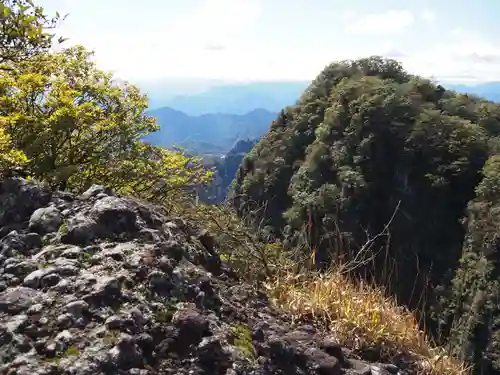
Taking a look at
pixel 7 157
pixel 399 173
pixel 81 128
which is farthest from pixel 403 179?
pixel 7 157

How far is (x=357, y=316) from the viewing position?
364cm

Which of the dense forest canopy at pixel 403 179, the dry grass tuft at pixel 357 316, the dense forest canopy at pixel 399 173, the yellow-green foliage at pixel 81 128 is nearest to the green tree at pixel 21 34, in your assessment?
the yellow-green foliage at pixel 81 128

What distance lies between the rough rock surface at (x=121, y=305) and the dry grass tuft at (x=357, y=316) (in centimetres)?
25

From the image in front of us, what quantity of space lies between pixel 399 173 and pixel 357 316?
Answer: 43.0 metres

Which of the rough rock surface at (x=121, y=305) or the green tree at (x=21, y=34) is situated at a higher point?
the green tree at (x=21, y=34)

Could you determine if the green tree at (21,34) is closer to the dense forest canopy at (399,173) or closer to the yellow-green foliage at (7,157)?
the yellow-green foliage at (7,157)

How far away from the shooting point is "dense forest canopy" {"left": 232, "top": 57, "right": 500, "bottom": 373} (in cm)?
3834

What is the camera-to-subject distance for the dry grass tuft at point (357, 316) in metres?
3.56

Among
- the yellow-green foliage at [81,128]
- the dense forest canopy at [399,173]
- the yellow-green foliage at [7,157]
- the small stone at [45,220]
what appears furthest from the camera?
the dense forest canopy at [399,173]

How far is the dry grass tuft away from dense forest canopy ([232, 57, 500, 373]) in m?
32.0

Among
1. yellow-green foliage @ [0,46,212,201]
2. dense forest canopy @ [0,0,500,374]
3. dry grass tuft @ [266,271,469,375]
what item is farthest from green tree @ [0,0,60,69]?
dense forest canopy @ [0,0,500,374]

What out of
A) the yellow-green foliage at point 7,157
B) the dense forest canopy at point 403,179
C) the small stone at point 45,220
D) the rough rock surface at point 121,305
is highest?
the yellow-green foliage at point 7,157

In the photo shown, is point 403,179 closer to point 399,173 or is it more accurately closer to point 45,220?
point 399,173

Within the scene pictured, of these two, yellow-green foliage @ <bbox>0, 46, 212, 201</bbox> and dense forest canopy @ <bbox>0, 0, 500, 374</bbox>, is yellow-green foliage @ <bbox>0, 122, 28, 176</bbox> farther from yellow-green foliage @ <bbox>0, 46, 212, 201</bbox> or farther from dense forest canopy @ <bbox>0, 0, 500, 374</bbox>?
dense forest canopy @ <bbox>0, 0, 500, 374</bbox>
